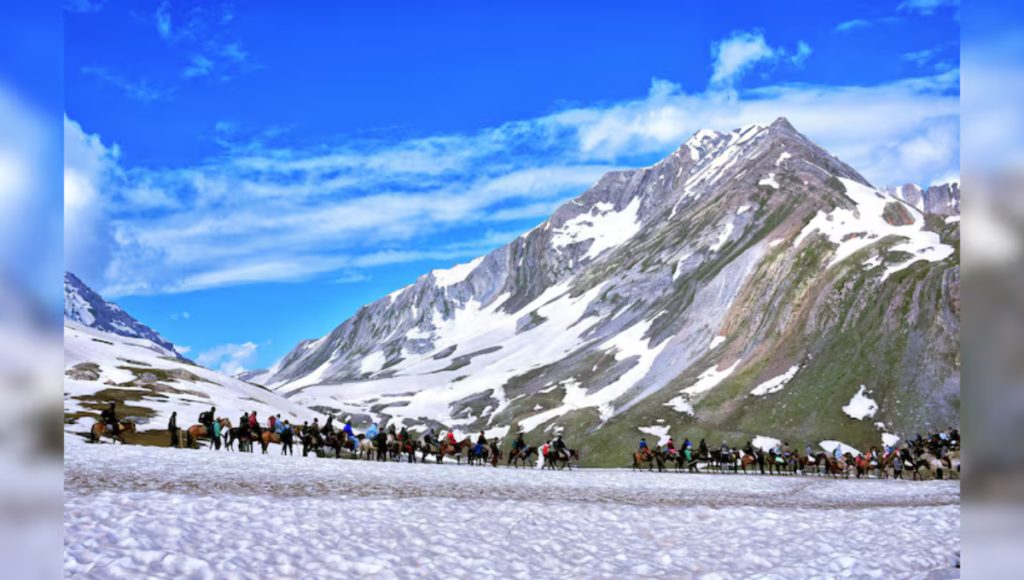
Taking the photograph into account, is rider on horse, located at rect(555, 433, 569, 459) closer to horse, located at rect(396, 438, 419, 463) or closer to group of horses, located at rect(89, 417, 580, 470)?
group of horses, located at rect(89, 417, 580, 470)

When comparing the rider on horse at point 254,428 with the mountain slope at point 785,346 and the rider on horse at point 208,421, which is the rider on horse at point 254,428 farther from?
the mountain slope at point 785,346

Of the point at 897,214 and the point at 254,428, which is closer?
the point at 254,428

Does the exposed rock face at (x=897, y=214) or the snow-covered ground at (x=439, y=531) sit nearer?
the snow-covered ground at (x=439, y=531)

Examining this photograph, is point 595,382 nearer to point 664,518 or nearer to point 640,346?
point 640,346

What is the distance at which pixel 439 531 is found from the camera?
2269 cm

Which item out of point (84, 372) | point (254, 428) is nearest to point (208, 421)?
point (254, 428)

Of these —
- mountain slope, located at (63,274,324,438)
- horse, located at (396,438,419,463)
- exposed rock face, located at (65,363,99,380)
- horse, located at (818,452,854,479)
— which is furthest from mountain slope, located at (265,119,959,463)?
exposed rock face, located at (65,363,99,380)

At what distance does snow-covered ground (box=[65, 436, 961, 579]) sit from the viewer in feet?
58.7

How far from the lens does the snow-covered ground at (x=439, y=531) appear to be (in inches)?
704

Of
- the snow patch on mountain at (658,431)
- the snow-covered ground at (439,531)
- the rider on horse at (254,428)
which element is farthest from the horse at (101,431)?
the snow patch on mountain at (658,431)

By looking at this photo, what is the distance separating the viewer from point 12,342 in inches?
231

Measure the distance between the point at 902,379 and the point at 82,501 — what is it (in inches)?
4747

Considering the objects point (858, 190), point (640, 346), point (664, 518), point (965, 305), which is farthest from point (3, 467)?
point (858, 190)

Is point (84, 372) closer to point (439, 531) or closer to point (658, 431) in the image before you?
point (658, 431)
